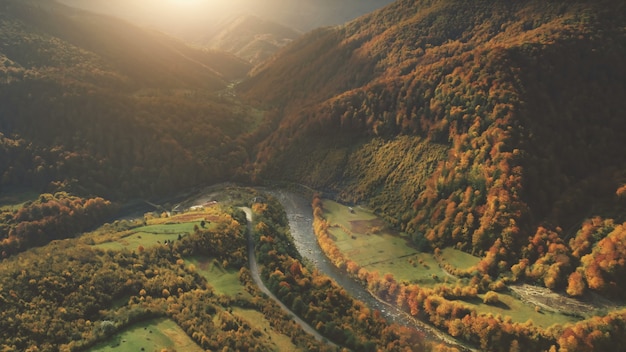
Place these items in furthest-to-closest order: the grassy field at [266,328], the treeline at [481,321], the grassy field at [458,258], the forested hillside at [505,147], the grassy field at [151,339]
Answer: the grassy field at [458,258] → the forested hillside at [505,147] → the grassy field at [266,328] → the treeline at [481,321] → the grassy field at [151,339]

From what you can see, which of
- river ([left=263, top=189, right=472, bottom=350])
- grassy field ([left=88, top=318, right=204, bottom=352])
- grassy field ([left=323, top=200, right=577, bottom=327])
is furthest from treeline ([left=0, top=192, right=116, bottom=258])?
grassy field ([left=323, top=200, right=577, bottom=327])

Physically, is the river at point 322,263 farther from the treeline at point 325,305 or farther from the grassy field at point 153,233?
the grassy field at point 153,233

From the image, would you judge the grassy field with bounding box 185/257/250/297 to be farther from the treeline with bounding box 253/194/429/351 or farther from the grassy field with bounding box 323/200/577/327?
the grassy field with bounding box 323/200/577/327

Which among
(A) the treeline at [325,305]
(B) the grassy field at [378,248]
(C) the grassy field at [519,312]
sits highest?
(C) the grassy field at [519,312]

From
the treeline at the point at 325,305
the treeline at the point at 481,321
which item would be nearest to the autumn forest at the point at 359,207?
the treeline at the point at 481,321

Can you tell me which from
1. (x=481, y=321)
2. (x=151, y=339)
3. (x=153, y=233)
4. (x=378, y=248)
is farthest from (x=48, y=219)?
(x=481, y=321)

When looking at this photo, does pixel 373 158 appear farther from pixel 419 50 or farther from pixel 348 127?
pixel 419 50

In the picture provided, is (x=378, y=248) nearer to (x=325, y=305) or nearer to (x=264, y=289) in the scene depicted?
(x=325, y=305)
